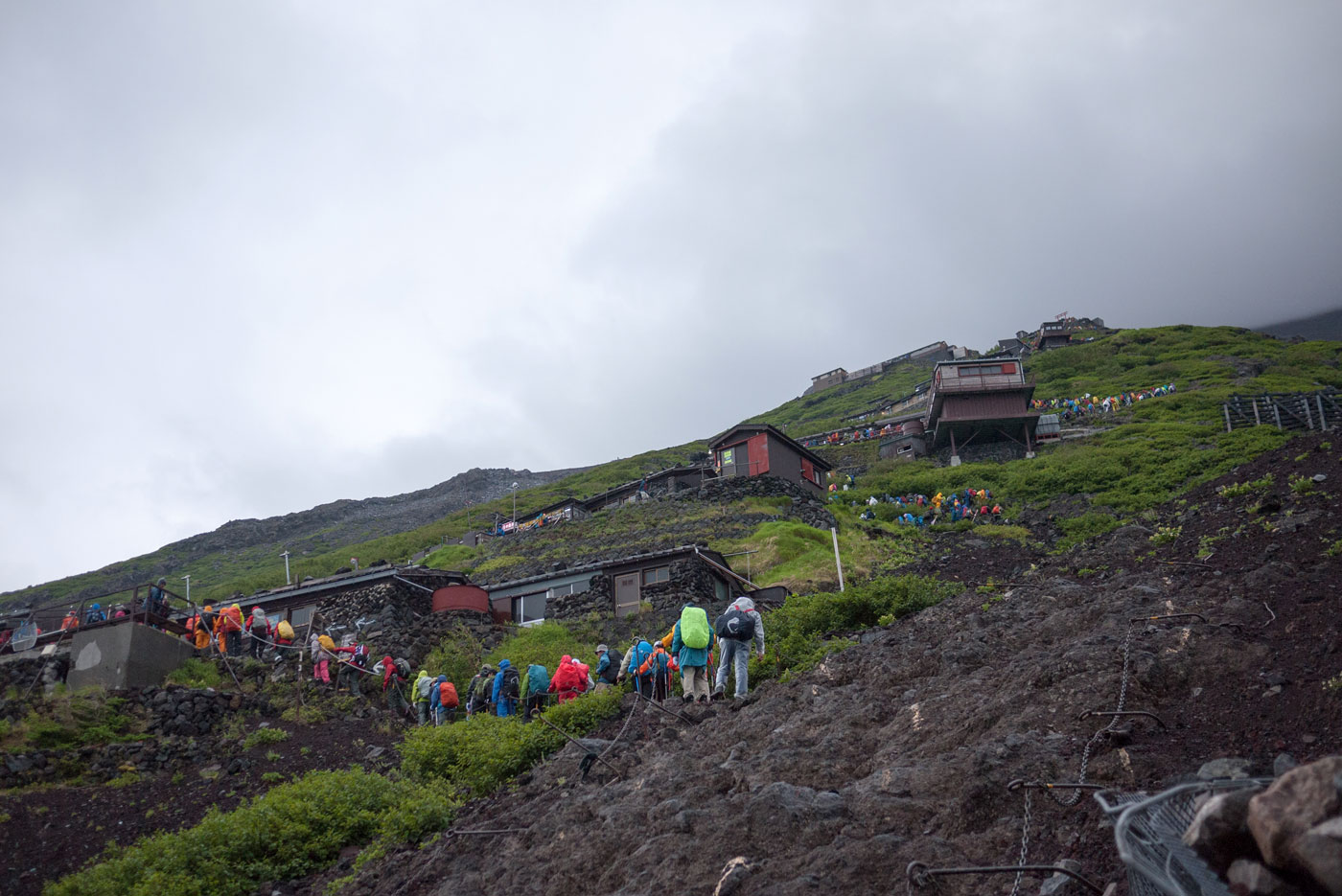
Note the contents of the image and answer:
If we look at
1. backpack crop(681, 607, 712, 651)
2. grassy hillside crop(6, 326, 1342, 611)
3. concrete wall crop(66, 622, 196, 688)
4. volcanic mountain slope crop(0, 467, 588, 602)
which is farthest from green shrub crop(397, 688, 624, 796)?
volcanic mountain slope crop(0, 467, 588, 602)

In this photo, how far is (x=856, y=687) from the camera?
13203mm

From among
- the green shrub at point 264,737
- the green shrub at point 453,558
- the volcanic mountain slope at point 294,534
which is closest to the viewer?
the green shrub at point 264,737

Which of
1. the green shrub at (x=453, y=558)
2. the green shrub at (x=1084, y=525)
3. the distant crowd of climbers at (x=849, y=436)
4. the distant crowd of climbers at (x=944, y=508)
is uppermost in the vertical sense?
the distant crowd of climbers at (x=849, y=436)

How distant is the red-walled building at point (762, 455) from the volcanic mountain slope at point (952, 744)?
37436mm

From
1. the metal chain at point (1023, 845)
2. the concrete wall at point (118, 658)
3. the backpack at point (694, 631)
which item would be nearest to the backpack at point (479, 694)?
the backpack at point (694, 631)

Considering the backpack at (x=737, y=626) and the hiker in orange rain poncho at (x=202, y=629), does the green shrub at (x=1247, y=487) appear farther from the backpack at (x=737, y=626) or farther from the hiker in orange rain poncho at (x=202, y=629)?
the hiker in orange rain poncho at (x=202, y=629)

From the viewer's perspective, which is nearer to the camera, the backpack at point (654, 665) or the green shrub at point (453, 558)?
the backpack at point (654, 665)

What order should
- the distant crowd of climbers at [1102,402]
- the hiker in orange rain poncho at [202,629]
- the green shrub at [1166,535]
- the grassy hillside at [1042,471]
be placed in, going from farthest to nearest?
1. the distant crowd of climbers at [1102,402]
2. the grassy hillside at [1042,471]
3. the hiker in orange rain poncho at [202,629]
4. the green shrub at [1166,535]

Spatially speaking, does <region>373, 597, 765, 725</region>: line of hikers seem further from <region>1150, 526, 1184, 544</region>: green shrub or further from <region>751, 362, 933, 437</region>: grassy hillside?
<region>751, 362, 933, 437</region>: grassy hillside

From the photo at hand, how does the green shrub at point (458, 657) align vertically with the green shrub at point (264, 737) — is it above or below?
above

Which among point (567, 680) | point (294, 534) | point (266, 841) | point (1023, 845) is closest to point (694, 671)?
point (567, 680)

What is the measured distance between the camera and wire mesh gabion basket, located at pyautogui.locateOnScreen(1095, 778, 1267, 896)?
→ 4465mm

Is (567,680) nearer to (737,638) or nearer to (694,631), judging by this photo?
(694,631)

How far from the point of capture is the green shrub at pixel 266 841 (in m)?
14.2
